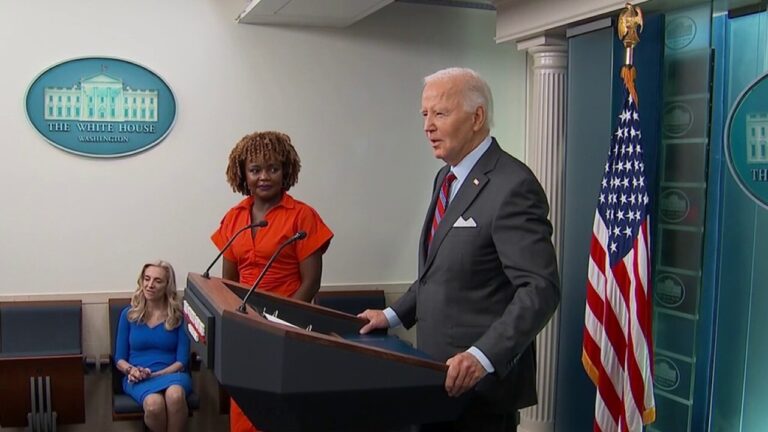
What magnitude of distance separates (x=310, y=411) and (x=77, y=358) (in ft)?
8.07

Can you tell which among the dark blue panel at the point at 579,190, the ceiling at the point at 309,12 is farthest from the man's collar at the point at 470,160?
the ceiling at the point at 309,12

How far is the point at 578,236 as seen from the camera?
3352 millimetres

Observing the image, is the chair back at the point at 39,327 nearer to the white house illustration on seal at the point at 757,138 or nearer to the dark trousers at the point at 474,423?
the dark trousers at the point at 474,423

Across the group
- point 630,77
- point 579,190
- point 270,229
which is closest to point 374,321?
point 270,229

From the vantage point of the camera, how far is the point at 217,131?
4.16m

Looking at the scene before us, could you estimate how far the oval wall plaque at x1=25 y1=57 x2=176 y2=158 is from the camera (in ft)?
12.7

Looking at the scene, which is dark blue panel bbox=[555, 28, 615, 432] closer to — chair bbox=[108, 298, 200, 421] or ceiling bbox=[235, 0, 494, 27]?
ceiling bbox=[235, 0, 494, 27]

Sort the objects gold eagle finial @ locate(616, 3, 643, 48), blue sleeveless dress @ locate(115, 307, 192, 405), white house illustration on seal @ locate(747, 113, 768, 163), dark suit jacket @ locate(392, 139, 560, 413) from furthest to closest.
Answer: blue sleeveless dress @ locate(115, 307, 192, 405), gold eagle finial @ locate(616, 3, 643, 48), white house illustration on seal @ locate(747, 113, 768, 163), dark suit jacket @ locate(392, 139, 560, 413)

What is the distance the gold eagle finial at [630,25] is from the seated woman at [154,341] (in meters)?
2.33

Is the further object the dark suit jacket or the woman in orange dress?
the woman in orange dress

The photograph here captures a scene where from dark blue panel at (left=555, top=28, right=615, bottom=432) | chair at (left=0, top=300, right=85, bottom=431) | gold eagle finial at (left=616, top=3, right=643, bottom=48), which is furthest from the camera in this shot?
chair at (left=0, top=300, right=85, bottom=431)

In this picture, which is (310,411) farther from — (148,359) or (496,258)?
(148,359)

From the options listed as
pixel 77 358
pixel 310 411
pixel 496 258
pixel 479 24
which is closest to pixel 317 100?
pixel 479 24

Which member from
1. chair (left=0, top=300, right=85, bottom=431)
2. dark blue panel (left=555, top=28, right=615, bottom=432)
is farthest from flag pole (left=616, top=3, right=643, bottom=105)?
chair (left=0, top=300, right=85, bottom=431)
